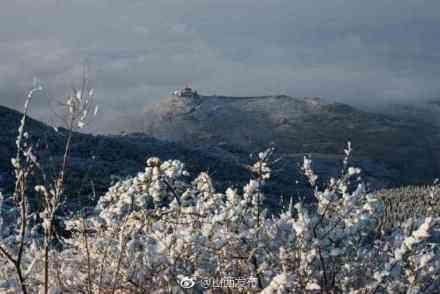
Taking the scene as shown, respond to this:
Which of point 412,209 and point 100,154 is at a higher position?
Answer: point 412,209

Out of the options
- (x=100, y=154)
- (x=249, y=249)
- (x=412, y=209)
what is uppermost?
(x=249, y=249)

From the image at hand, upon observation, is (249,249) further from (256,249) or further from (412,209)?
(412,209)

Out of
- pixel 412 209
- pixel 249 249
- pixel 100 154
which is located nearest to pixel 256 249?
pixel 249 249

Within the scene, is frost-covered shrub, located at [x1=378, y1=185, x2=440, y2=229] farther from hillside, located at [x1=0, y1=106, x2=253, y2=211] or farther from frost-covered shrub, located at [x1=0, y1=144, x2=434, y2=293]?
hillside, located at [x1=0, y1=106, x2=253, y2=211]

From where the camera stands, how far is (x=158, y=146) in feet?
338

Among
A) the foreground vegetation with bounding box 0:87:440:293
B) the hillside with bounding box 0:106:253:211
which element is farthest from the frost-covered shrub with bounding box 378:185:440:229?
the hillside with bounding box 0:106:253:211

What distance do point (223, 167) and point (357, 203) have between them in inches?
3642

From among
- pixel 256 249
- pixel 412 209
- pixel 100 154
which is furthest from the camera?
pixel 100 154

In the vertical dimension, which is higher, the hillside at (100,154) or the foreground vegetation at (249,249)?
the foreground vegetation at (249,249)

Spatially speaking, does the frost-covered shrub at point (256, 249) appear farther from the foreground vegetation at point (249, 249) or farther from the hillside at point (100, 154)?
the hillside at point (100, 154)

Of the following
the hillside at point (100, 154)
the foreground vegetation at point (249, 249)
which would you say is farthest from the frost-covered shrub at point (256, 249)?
the hillside at point (100, 154)

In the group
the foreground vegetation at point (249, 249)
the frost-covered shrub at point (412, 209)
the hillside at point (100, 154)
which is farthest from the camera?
the hillside at point (100, 154)

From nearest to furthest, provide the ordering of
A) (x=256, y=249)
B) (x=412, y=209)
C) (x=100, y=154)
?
(x=256, y=249) < (x=412, y=209) < (x=100, y=154)

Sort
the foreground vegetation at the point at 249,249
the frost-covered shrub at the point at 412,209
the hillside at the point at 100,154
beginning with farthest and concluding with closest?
the hillside at the point at 100,154, the frost-covered shrub at the point at 412,209, the foreground vegetation at the point at 249,249
